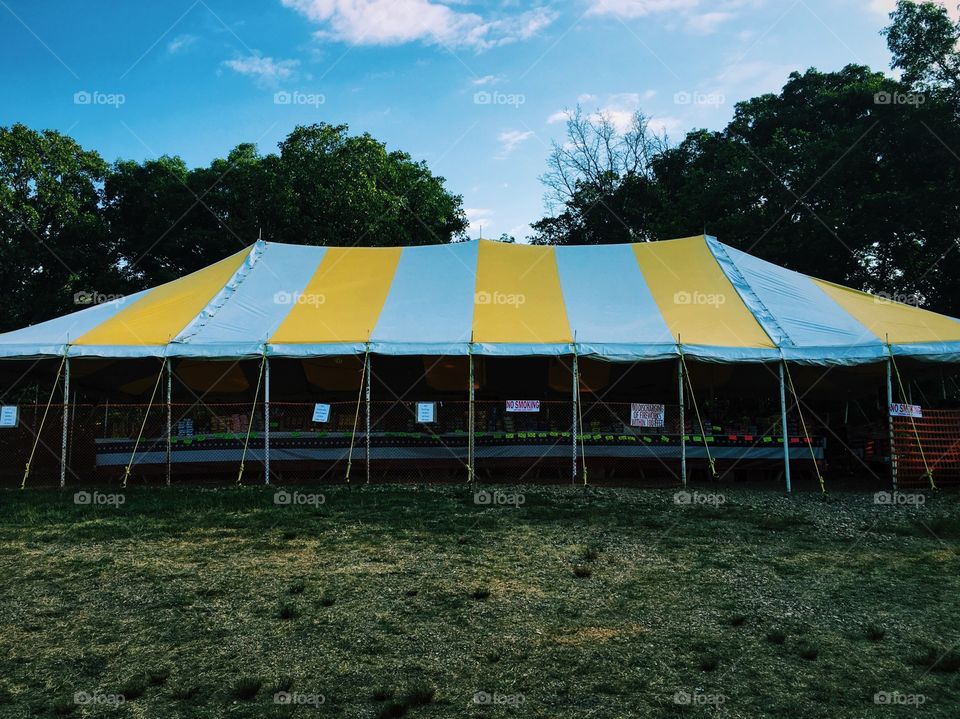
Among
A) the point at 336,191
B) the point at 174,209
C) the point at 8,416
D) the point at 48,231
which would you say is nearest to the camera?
the point at 8,416

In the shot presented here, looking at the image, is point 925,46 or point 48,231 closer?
point 925,46

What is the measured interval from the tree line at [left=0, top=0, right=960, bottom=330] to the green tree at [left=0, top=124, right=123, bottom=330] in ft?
0.18

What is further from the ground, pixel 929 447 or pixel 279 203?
pixel 279 203

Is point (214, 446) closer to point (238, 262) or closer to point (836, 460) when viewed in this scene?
point (238, 262)

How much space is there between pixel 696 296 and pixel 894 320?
3139 mm

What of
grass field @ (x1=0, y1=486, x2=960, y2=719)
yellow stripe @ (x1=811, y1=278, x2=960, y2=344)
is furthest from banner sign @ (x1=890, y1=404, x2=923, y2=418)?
grass field @ (x1=0, y1=486, x2=960, y2=719)

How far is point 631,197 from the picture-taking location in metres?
29.1

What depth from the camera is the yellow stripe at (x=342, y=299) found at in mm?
11805

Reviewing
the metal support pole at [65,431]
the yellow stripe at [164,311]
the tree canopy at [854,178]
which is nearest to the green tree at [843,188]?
the tree canopy at [854,178]

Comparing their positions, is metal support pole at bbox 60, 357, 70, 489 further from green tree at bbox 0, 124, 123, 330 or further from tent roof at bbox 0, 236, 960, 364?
green tree at bbox 0, 124, 123, 330

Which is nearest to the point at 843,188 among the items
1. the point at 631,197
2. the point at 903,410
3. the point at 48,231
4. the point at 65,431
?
the point at 631,197

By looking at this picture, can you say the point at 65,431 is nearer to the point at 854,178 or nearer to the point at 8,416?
the point at 8,416

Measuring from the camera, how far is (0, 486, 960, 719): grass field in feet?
13.8

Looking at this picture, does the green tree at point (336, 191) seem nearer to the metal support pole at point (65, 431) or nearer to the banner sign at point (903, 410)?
the metal support pole at point (65, 431)
